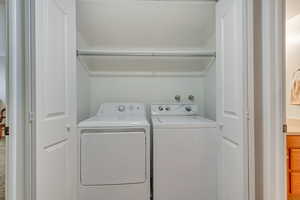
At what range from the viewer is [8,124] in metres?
1.17

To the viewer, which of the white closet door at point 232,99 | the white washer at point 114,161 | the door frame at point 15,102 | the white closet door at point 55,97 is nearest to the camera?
the door frame at point 15,102

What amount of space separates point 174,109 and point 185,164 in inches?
36.0

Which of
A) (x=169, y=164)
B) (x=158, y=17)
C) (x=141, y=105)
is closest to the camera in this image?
(x=169, y=164)

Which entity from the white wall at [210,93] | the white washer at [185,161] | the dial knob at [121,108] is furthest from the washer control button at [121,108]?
the white wall at [210,93]

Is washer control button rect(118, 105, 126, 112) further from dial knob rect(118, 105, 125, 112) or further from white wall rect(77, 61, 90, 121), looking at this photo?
white wall rect(77, 61, 90, 121)

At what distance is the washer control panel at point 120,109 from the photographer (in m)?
2.71

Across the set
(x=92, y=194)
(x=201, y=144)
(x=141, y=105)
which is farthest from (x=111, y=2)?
(x=92, y=194)

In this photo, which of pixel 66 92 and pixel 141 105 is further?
pixel 141 105

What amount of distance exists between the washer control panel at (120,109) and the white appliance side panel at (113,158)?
76cm

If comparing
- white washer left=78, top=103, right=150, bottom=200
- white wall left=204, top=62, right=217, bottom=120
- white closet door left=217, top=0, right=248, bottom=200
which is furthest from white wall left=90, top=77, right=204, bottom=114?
white closet door left=217, top=0, right=248, bottom=200

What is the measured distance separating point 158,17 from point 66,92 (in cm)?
138

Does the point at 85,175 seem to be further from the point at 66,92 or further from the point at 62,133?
the point at 66,92

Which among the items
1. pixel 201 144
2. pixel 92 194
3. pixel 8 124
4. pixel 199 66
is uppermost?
pixel 199 66

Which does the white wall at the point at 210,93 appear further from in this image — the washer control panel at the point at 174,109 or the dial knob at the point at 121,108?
the dial knob at the point at 121,108
